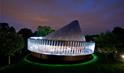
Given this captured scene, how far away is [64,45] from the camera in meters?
24.2

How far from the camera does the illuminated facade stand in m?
24.4

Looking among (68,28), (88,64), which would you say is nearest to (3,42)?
(68,28)

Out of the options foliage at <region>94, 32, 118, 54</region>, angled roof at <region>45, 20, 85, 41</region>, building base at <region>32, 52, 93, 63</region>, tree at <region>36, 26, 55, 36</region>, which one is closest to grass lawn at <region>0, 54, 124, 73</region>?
building base at <region>32, 52, 93, 63</region>

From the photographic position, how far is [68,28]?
27938 mm

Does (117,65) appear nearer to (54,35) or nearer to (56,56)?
(56,56)

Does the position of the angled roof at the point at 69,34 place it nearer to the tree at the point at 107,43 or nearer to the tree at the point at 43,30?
the tree at the point at 107,43

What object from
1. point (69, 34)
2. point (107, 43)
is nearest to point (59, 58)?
point (69, 34)

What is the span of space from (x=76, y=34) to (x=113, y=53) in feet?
20.3

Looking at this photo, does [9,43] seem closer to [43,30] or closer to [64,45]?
[64,45]

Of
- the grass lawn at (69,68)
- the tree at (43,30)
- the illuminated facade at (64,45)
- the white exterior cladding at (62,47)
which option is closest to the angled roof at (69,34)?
the illuminated facade at (64,45)

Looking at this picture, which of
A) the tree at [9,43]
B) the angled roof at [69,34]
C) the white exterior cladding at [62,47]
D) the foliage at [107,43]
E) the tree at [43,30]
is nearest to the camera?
the white exterior cladding at [62,47]

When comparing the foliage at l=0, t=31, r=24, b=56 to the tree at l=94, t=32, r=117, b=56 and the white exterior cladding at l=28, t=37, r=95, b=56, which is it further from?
the tree at l=94, t=32, r=117, b=56

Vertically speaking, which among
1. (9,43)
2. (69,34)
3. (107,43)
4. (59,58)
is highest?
(69,34)

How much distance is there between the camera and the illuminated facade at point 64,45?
24359 mm
